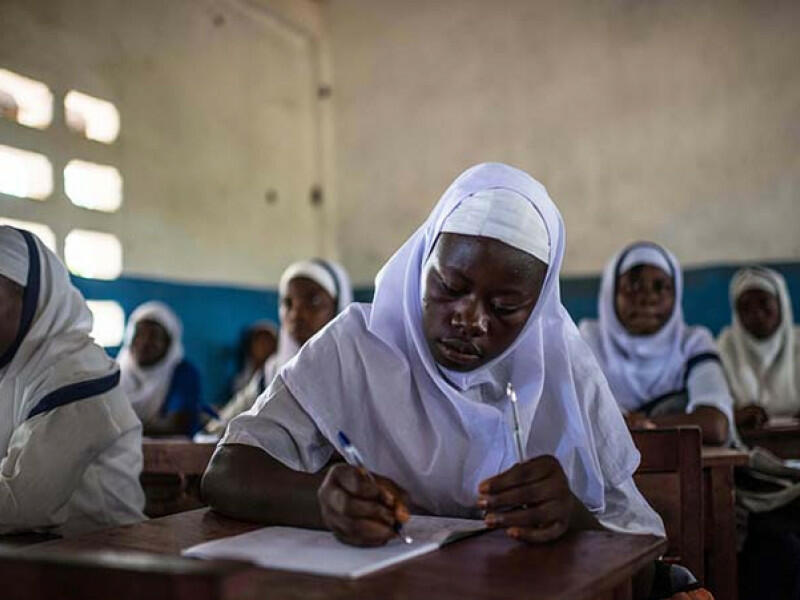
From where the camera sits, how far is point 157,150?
20.2 feet

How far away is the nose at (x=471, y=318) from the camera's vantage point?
149cm

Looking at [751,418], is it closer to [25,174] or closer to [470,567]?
[470,567]

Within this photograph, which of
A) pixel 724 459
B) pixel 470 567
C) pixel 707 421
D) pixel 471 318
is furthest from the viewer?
pixel 707 421

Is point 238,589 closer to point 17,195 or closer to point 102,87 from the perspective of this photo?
point 17,195

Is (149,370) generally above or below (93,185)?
below

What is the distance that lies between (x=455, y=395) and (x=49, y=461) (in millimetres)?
979

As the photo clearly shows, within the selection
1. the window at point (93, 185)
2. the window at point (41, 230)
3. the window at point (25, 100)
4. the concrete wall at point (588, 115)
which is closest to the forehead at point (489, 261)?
the window at point (41, 230)

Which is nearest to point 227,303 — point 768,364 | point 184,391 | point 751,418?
point 184,391

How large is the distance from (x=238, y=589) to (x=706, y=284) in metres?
5.85

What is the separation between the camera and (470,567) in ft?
3.49

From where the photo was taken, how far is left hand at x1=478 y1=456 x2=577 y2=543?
122cm

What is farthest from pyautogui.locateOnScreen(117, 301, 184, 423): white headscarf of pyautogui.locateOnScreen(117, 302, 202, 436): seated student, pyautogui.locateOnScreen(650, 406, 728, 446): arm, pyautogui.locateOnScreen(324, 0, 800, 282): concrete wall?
pyautogui.locateOnScreen(650, 406, 728, 446): arm

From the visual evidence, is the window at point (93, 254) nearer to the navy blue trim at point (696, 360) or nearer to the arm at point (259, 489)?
the navy blue trim at point (696, 360)

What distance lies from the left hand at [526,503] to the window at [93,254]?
464 cm
